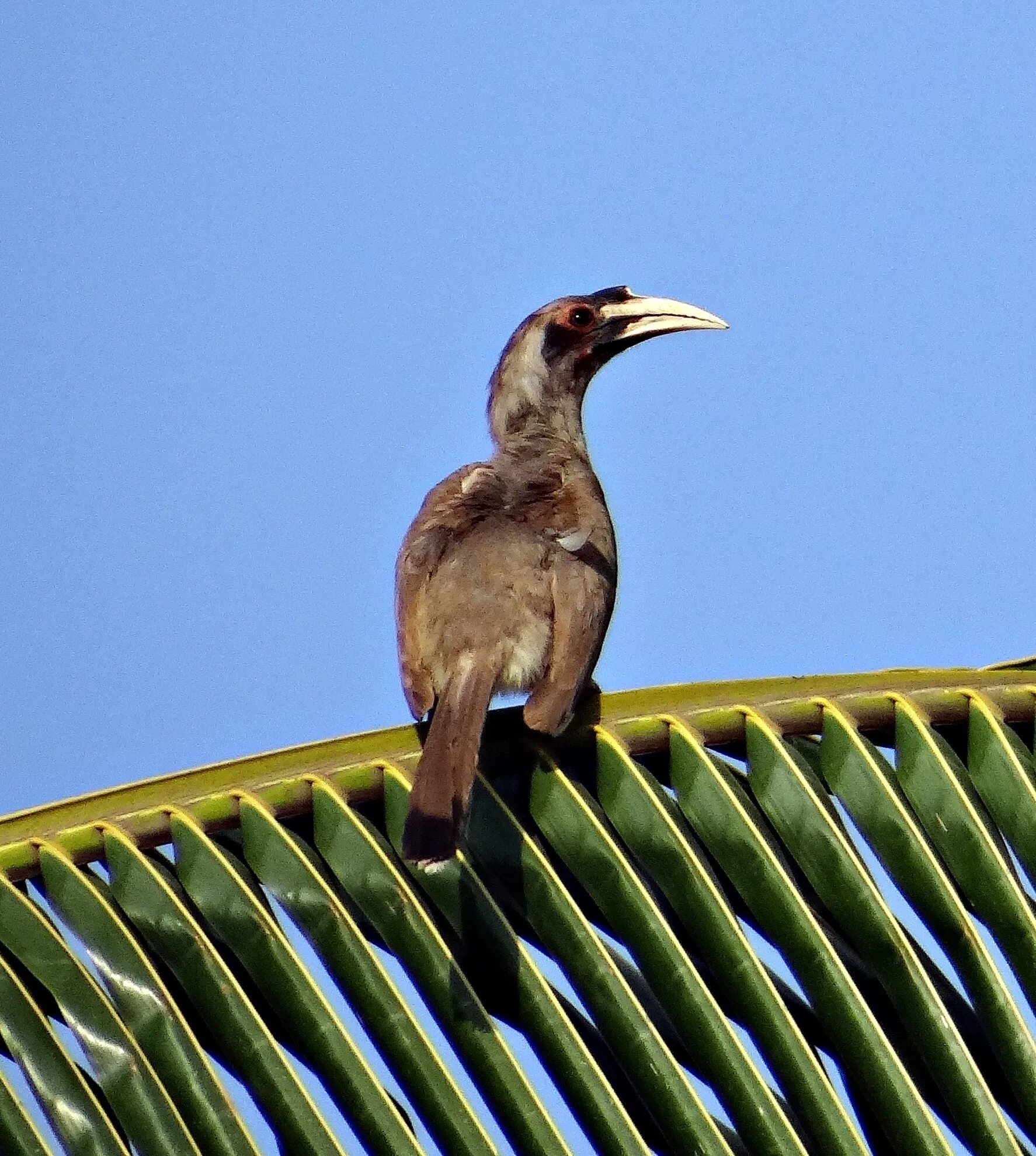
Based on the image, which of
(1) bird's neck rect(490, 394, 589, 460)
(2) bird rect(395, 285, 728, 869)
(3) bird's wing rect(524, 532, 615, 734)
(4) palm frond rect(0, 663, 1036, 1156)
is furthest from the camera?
(1) bird's neck rect(490, 394, 589, 460)

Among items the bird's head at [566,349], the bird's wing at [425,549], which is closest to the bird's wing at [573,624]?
the bird's wing at [425,549]

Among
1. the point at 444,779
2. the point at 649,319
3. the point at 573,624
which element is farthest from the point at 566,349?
the point at 444,779

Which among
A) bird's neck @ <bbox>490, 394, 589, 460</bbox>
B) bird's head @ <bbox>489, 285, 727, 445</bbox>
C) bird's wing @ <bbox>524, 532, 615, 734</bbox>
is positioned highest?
bird's head @ <bbox>489, 285, 727, 445</bbox>

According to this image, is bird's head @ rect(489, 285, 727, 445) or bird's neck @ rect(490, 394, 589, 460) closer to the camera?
bird's neck @ rect(490, 394, 589, 460)

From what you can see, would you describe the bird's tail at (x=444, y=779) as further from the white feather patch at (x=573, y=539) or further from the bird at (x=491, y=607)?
the white feather patch at (x=573, y=539)

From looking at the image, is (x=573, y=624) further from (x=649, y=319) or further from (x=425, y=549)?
(x=649, y=319)

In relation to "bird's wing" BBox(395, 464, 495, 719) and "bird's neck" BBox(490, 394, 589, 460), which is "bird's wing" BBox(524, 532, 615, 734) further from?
"bird's neck" BBox(490, 394, 589, 460)

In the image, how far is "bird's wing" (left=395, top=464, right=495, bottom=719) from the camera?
475 cm

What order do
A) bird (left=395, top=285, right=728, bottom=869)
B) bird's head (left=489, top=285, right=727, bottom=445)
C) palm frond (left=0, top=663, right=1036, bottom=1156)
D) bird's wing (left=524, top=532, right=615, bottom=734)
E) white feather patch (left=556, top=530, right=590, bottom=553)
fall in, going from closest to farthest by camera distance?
palm frond (left=0, top=663, right=1036, bottom=1156) → bird (left=395, top=285, right=728, bottom=869) → bird's wing (left=524, top=532, right=615, bottom=734) → white feather patch (left=556, top=530, right=590, bottom=553) → bird's head (left=489, top=285, right=727, bottom=445)

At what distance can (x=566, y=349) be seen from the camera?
7.03 m

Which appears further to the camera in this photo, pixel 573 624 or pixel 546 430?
pixel 546 430

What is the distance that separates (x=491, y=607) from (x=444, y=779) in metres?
1.24

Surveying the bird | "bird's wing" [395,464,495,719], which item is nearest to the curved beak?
the bird

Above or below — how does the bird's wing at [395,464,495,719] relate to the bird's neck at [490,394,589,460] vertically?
below
